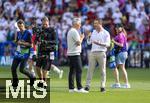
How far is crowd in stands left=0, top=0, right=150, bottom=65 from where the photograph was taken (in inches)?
1633

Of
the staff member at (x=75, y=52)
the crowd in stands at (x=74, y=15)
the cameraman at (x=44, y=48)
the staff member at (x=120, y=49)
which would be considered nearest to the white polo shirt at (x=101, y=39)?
the staff member at (x=75, y=52)

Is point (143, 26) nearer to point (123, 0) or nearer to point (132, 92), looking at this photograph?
point (123, 0)

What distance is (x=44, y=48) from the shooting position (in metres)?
24.9

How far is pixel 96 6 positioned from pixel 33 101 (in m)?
24.4

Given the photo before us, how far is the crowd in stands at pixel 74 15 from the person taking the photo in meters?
41.5

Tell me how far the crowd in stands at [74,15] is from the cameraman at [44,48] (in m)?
14.9

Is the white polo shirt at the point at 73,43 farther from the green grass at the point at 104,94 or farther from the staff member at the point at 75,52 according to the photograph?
the green grass at the point at 104,94

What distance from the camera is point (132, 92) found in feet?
79.3

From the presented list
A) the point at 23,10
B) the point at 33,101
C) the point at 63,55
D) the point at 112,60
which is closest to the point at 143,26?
the point at 63,55

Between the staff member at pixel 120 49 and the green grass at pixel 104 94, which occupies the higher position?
the staff member at pixel 120 49

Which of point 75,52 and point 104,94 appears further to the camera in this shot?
point 75,52

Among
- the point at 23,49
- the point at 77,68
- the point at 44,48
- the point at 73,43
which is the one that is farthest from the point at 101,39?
the point at 23,49

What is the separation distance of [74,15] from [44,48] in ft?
61.7

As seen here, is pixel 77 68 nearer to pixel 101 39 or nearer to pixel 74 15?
pixel 101 39
